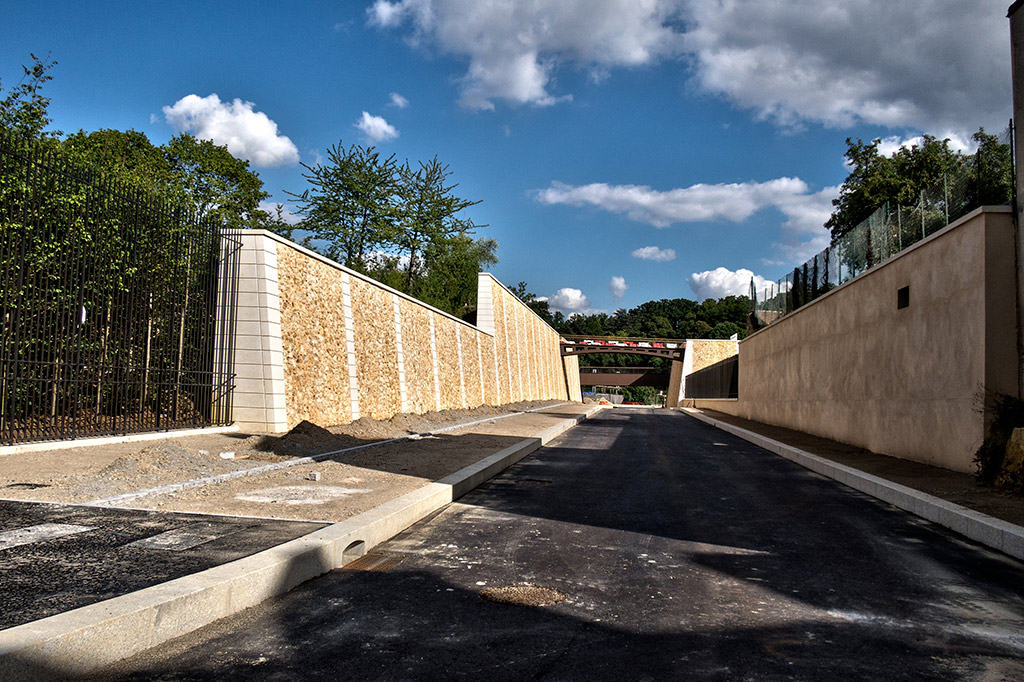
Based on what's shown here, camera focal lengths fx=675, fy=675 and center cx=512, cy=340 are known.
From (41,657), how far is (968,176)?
1390 cm

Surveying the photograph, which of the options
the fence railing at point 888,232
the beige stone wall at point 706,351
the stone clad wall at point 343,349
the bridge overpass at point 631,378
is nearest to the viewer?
the fence railing at point 888,232

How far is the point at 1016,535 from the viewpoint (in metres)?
6.14

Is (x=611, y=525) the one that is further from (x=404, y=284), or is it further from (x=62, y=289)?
(x=404, y=284)

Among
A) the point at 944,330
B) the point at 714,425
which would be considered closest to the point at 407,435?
the point at 944,330

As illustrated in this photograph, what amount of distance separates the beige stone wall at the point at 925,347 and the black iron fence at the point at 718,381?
66.5ft

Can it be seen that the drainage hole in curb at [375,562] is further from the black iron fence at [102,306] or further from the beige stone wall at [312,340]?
the beige stone wall at [312,340]

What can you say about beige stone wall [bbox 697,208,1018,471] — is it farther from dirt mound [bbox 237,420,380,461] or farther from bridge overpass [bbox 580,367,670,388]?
bridge overpass [bbox 580,367,670,388]

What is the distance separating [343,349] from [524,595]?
12.8 m

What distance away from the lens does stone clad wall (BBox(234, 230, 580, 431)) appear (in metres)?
13.7

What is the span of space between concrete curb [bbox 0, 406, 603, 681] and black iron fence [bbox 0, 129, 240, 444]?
555 cm

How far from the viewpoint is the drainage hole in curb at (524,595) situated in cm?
446

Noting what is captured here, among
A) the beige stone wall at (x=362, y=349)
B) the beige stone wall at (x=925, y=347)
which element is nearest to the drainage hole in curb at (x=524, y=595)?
the beige stone wall at (x=925, y=347)

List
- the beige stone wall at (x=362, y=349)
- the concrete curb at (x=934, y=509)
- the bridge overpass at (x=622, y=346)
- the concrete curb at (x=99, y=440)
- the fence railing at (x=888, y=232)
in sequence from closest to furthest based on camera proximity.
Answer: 1. the concrete curb at (x=934, y=509)
2. the concrete curb at (x=99, y=440)
3. the fence railing at (x=888, y=232)
4. the beige stone wall at (x=362, y=349)
5. the bridge overpass at (x=622, y=346)

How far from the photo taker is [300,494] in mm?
7535
